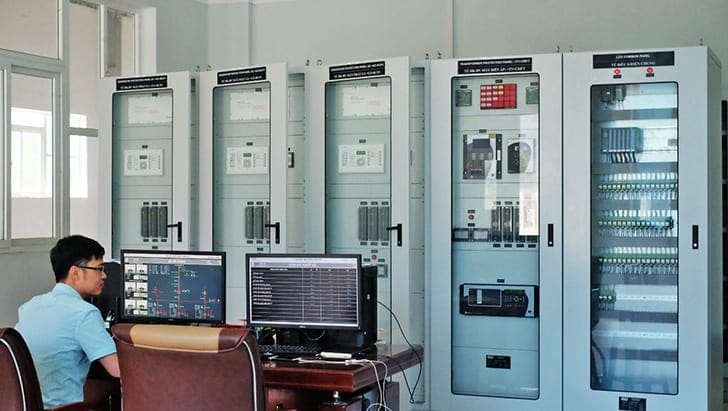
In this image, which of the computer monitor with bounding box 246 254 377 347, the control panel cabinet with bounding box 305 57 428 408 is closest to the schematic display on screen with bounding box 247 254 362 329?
the computer monitor with bounding box 246 254 377 347

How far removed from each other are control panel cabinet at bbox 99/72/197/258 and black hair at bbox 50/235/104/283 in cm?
276

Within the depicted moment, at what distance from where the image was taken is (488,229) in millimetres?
5750

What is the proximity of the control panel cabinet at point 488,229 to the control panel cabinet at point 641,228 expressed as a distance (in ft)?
0.71

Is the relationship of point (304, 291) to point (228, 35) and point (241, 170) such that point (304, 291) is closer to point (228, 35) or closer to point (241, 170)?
point (241, 170)

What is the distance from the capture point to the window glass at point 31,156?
6.26 meters

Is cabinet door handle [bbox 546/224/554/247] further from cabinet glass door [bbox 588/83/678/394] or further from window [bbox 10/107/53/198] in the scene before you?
window [bbox 10/107/53/198]

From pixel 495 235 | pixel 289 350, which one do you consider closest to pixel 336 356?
pixel 289 350

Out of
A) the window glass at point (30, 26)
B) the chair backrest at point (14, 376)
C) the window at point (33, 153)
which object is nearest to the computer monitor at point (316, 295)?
the chair backrest at point (14, 376)

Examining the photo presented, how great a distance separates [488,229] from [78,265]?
295 cm

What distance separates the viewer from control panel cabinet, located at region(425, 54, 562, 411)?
5574 millimetres

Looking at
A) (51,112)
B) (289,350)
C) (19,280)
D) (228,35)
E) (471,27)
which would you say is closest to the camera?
(289,350)

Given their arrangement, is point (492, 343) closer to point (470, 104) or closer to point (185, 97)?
point (470, 104)

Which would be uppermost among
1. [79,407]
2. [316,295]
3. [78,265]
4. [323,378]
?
[78,265]

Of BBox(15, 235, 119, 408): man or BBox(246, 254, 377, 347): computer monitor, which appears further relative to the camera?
BBox(246, 254, 377, 347): computer monitor
